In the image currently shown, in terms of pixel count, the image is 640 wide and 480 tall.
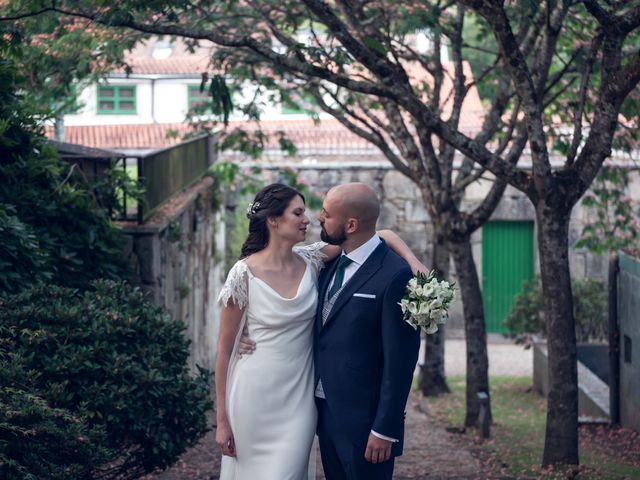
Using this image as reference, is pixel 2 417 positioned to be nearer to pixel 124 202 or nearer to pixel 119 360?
pixel 119 360

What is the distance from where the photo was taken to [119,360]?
19.7 ft

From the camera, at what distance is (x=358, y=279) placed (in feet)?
17.1

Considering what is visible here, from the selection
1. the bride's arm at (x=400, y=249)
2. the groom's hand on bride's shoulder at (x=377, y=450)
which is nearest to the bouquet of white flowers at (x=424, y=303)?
the bride's arm at (x=400, y=249)

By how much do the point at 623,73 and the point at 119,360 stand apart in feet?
13.6

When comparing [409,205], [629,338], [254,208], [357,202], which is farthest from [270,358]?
[409,205]

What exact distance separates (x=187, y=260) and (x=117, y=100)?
16.2 metres

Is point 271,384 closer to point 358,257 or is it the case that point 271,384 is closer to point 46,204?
point 358,257

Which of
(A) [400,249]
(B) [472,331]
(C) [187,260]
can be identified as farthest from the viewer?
(C) [187,260]

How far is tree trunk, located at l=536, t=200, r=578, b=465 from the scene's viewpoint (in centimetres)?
795

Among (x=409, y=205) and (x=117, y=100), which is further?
(x=117, y=100)

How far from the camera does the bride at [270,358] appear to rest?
5191mm

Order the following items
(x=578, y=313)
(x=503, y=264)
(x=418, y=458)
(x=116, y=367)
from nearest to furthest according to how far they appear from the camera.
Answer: (x=116, y=367) < (x=418, y=458) < (x=578, y=313) < (x=503, y=264)

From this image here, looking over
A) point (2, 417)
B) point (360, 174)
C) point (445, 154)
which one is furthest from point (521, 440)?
point (360, 174)

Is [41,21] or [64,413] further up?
[41,21]
